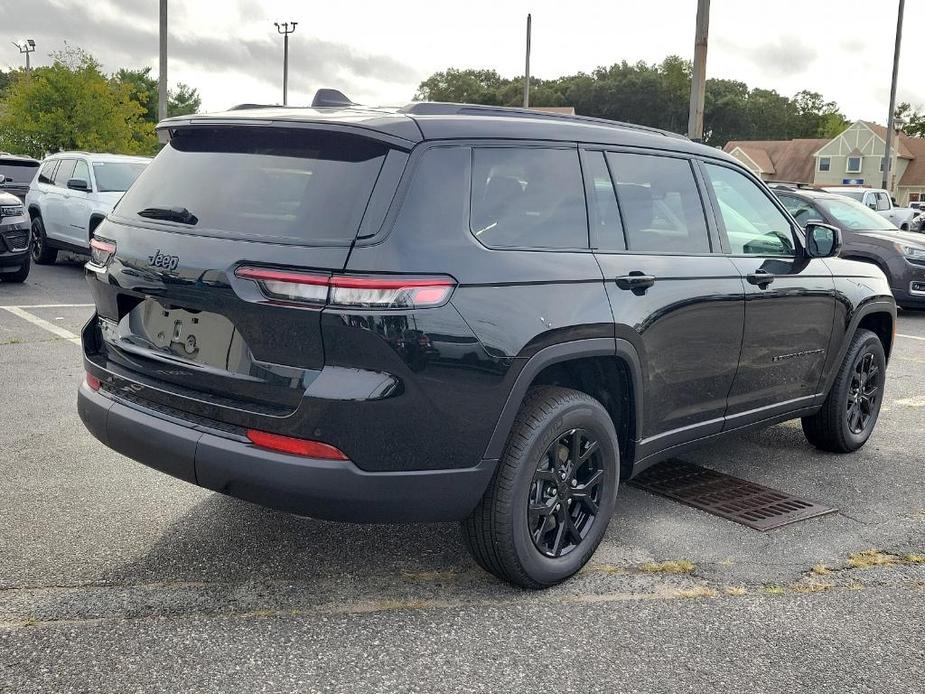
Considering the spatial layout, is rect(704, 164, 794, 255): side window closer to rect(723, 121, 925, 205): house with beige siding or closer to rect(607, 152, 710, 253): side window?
rect(607, 152, 710, 253): side window

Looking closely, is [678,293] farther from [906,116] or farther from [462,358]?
[906,116]

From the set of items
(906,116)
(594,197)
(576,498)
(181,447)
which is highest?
(906,116)

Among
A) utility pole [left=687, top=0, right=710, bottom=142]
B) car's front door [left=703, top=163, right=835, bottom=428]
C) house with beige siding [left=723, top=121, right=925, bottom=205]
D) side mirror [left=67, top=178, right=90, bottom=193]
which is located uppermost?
house with beige siding [left=723, top=121, right=925, bottom=205]

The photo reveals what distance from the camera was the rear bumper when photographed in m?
3.13

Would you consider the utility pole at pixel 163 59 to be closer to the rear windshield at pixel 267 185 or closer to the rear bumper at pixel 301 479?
the rear windshield at pixel 267 185

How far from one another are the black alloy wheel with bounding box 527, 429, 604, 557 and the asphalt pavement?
189 mm

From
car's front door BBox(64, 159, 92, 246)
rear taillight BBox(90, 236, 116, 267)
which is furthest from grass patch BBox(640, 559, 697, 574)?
car's front door BBox(64, 159, 92, 246)

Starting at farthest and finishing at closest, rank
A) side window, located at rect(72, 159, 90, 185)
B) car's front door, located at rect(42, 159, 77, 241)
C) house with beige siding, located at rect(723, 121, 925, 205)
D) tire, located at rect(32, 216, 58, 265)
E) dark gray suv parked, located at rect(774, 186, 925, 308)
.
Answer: house with beige siding, located at rect(723, 121, 925, 205) < tire, located at rect(32, 216, 58, 265) < car's front door, located at rect(42, 159, 77, 241) < side window, located at rect(72, 159, 90, 185) < dark gray suv parked, located at rect(774, 186, 925, 308)

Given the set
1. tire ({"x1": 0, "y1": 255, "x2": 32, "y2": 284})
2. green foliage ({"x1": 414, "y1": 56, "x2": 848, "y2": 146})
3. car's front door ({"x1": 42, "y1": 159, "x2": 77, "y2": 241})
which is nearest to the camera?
tire ({"x1": 0, "y1": 255, "x2": 32, "y2": 284})

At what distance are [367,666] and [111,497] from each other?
1.96 metres

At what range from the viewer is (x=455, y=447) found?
129 inches

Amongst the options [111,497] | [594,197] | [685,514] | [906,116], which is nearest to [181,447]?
[111,497]

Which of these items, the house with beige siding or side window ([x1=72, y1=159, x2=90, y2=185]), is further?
the house with beige siding

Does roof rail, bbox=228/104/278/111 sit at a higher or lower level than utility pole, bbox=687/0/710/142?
lower
